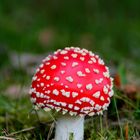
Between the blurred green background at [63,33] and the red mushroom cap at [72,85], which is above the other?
the blurred green background at [63,33]

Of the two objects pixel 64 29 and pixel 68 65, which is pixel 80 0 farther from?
pixel 68 65

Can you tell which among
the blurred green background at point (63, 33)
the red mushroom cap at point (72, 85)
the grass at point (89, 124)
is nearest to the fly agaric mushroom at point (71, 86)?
the red mushroom cap at point (72, 85)

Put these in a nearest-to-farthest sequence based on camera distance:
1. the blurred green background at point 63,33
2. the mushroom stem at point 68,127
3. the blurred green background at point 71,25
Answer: the mushroom stem at point 68,127
the blurred green background at point 63,33
the blurred green background at point 71,25

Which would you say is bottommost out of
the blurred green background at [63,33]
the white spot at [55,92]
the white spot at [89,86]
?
the white spot at [55,92]

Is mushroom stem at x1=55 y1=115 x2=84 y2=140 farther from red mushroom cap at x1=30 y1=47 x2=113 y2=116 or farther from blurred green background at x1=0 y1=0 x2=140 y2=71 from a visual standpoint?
blurred green background at x1=0 y1=0 x2=140 y2=71

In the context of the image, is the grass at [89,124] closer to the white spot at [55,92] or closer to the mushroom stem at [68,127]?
the mushroom stem at [68,127]

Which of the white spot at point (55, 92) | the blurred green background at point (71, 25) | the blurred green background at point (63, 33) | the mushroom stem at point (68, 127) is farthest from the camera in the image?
the blurred green background at point (71, 25)

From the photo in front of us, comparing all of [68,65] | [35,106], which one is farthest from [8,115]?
[68,65]

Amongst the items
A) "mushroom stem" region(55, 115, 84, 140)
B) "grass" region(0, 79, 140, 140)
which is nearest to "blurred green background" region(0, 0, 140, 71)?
"grass" region(0, 79, 140, 140)
